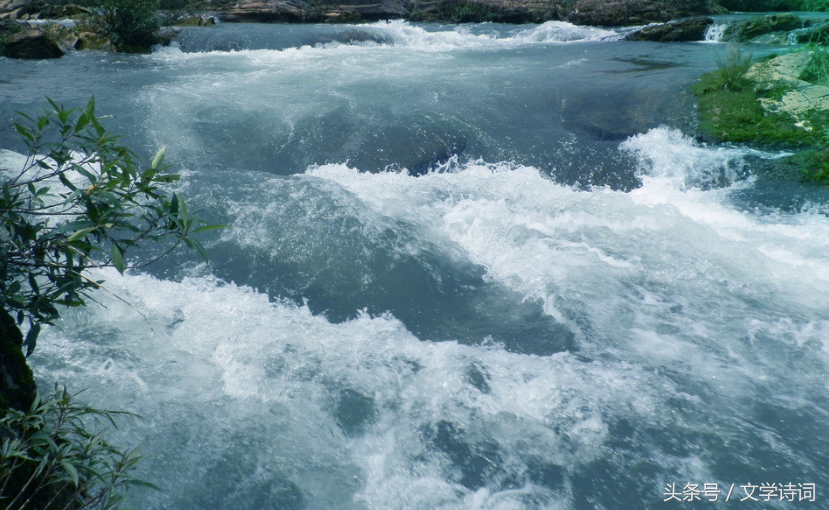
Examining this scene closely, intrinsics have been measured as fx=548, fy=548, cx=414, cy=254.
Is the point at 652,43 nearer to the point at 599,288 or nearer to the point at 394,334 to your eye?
the point at 599,288

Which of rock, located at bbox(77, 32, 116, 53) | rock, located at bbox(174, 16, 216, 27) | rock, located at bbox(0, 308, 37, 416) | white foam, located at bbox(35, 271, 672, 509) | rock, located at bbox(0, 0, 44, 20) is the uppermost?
rock, located at bbox(0, 0, 44, 20)

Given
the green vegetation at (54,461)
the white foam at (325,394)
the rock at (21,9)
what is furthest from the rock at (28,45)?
the green vegetation at (54,461)

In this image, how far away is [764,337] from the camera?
392 centimetres

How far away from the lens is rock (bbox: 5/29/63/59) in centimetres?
1159

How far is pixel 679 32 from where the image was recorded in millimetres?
13297

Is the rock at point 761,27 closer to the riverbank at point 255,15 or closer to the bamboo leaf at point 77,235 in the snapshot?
the riverbank at point 255,15

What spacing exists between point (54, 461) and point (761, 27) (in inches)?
611

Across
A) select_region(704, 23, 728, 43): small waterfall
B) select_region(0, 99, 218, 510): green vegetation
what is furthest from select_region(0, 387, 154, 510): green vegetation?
select_region(704, 23, 728, 43): small waterfall

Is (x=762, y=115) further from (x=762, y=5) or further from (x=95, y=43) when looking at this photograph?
(x=762, y=5)

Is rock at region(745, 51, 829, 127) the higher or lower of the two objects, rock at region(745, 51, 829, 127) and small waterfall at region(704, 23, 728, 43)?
the lower

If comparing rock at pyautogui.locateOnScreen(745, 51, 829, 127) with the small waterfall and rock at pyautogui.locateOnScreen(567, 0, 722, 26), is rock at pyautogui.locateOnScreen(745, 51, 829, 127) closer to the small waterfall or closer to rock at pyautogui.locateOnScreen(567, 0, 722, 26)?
the small waterfall

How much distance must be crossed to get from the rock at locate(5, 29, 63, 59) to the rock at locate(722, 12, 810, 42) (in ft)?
50.0

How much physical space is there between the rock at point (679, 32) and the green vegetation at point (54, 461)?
14667 mm

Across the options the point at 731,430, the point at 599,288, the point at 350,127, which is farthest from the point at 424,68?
the point at 731,430
